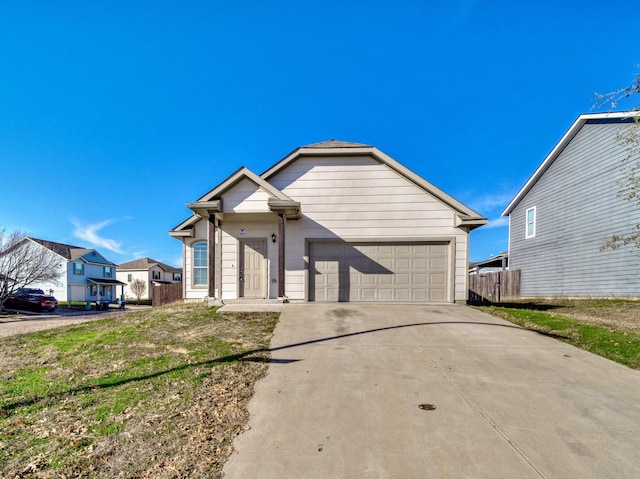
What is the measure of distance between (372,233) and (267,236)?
360 cm

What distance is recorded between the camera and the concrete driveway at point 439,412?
2783 millimetres

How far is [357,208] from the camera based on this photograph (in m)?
11.5

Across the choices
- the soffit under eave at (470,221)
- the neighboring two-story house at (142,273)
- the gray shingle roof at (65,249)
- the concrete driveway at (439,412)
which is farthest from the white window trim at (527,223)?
the neighboring two-story house at (142,273)

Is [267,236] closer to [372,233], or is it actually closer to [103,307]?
[372,233]

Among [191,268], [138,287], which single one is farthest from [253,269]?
[138,287]

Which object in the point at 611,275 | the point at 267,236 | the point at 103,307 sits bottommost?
the point at 103,307

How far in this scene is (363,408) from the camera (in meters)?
3.73

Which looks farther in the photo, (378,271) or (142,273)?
(142,273)

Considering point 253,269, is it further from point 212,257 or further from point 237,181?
point 237,181

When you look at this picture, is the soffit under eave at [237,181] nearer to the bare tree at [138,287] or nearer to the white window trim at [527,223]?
the white window trim at [527,223]

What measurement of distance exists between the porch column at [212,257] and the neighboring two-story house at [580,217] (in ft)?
45.6

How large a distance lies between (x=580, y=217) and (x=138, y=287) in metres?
50.6

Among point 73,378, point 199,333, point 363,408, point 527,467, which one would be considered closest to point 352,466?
point 363,408

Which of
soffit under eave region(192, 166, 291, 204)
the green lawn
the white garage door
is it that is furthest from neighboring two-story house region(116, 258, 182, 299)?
the green lawn
